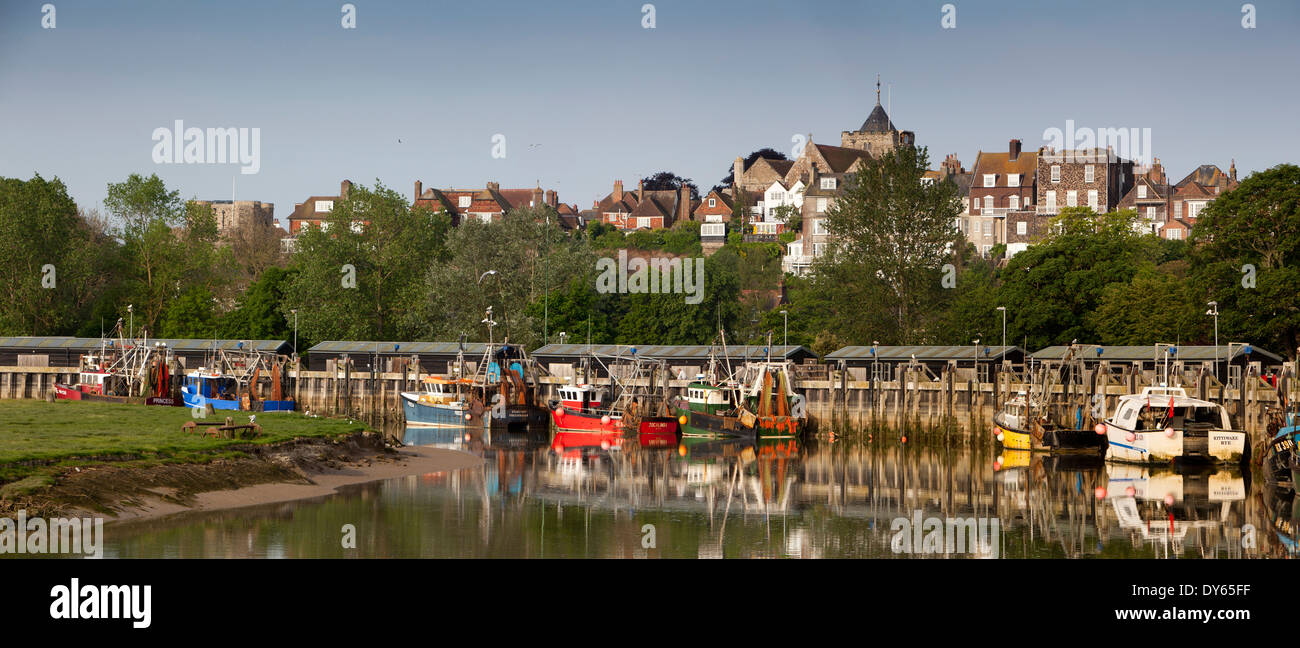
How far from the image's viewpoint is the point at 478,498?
4822cm

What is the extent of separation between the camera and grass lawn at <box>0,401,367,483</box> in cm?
4106

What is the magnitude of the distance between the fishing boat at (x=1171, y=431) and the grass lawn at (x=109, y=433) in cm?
3528

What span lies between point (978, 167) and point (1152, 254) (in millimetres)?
61569

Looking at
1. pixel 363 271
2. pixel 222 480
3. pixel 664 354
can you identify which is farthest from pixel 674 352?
pixel 222 480

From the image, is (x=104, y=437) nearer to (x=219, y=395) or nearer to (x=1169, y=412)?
(x=219, y=395)

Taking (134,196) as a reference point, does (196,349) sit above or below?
below

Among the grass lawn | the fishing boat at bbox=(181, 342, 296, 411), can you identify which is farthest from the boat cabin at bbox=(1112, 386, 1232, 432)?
the fishing boat at bbox=(181, 342, 296, 411)

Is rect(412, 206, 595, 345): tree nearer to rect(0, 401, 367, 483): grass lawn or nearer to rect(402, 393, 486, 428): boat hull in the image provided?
rect(402, 393, 486, 428): boat hull

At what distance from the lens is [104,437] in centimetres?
4859

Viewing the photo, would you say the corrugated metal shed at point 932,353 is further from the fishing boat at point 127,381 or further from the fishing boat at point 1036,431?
the fishing boat at point 127,381
